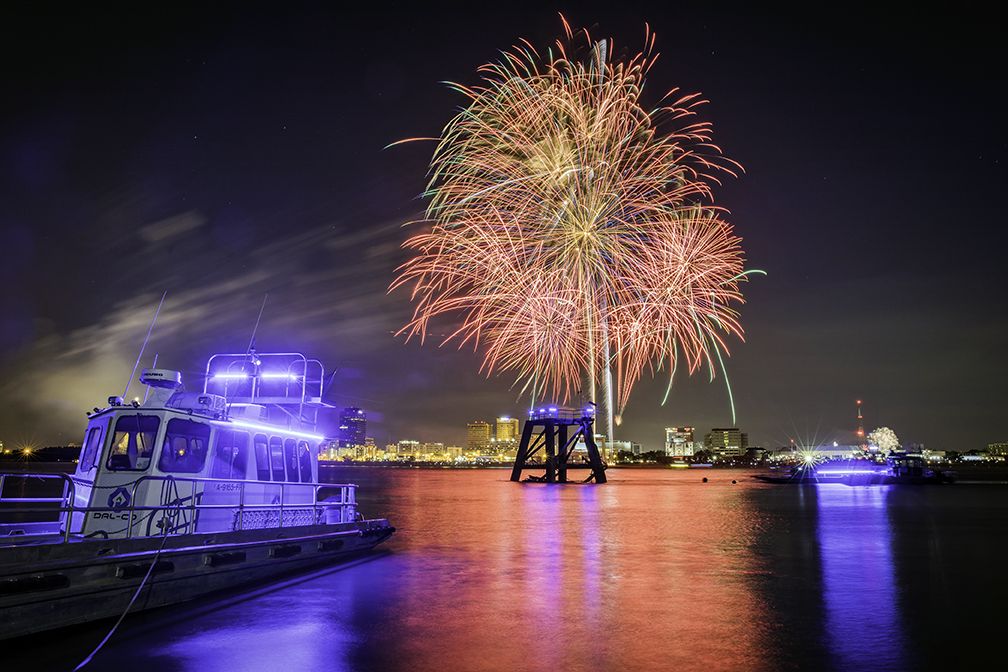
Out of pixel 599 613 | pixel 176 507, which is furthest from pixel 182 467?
pixel 599 613

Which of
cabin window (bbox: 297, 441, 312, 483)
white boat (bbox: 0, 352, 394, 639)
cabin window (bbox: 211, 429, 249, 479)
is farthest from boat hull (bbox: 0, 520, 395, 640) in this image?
cabin window (bbox: 297, 441, 312, 483)

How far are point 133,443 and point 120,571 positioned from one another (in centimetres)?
287

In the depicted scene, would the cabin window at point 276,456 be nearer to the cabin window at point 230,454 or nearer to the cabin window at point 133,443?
the cabin window at point 230,454

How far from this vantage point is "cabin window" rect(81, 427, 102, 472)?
544 inches

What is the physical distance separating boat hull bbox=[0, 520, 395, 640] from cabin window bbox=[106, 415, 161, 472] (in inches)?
72.4

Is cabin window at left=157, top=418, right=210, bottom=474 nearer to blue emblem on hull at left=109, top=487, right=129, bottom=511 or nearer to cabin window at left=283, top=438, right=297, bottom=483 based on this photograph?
blue emblem on hull at left=109, top=487, right=129, bottom=511

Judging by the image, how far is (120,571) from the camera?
38.4ft

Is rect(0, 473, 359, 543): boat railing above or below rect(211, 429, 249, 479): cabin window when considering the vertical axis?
below

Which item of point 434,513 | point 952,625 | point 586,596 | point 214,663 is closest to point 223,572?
point 214,663

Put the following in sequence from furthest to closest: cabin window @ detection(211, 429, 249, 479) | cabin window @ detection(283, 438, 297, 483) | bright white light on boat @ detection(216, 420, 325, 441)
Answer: cabin window @ detection(283, 438, 297, 483), bright white light on boat @ detection(216, 420, 325, 441), cabin window @ detection(211, 429, 249, 479)

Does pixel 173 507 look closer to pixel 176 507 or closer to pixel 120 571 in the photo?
pixel 176 507

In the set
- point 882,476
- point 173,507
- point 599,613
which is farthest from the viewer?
point 882,476

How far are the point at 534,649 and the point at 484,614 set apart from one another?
291 centimetres

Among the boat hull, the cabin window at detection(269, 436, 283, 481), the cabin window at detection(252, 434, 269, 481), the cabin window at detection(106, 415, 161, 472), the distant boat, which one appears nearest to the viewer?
the boat hull
